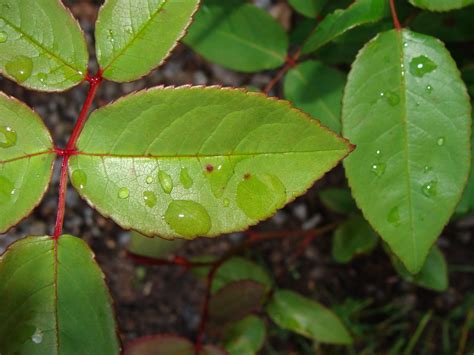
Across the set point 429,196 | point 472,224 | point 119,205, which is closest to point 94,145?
point 119,205

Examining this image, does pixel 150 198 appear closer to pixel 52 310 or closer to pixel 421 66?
pixel 52 310

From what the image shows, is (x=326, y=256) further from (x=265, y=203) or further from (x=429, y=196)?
(x=265, y=203)

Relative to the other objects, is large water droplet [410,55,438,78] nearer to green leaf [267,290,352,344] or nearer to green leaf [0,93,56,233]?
green leaf [0,93,56,233]

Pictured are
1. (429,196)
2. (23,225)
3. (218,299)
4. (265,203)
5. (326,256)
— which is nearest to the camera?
(265,203)

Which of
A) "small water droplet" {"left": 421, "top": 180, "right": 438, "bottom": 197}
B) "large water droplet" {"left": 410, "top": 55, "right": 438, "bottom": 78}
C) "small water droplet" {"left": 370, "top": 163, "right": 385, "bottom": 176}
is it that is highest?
"large water droplet" {"left": 410, "top": 55, "right": 438, "bottom": 78}

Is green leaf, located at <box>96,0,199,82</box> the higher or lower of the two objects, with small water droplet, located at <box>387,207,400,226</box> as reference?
higher

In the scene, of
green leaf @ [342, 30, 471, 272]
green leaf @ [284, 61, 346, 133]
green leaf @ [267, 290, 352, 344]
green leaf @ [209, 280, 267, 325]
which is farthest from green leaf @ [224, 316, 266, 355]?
green leaf @ [342, 30, 471, 272]

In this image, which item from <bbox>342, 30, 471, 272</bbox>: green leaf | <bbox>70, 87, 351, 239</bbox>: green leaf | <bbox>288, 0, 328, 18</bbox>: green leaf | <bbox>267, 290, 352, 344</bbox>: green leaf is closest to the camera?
<bbox>70, 87, 351, 239</bbox>: green leaf

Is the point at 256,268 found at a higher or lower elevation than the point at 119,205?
lower
